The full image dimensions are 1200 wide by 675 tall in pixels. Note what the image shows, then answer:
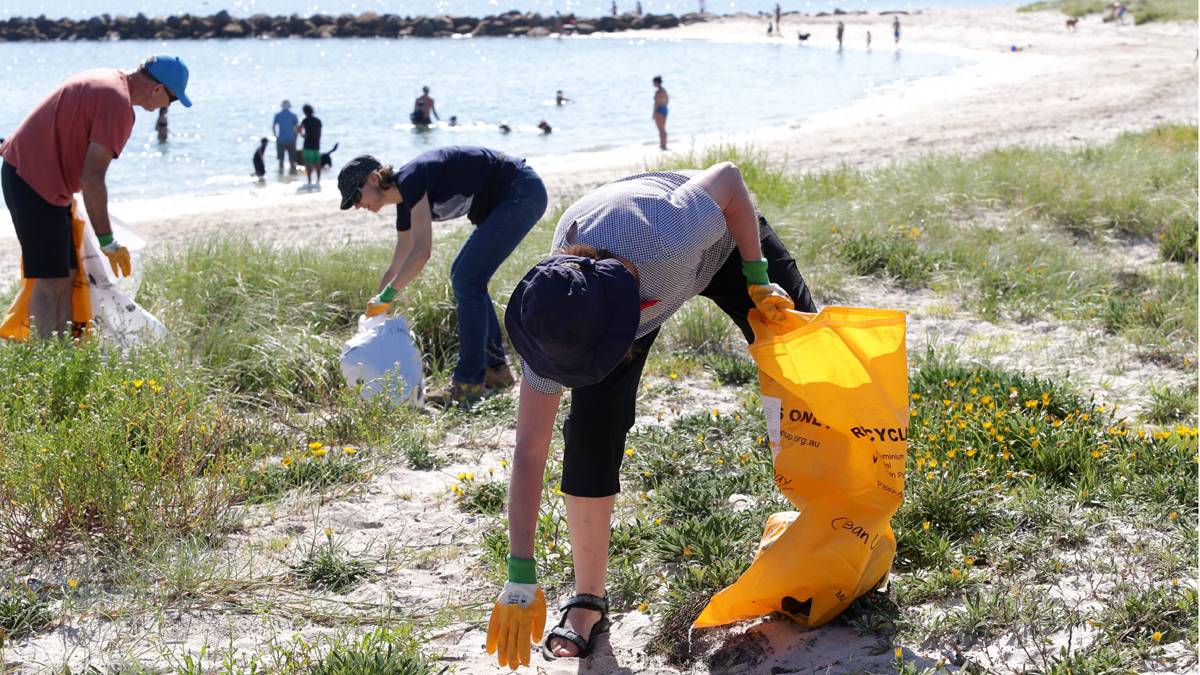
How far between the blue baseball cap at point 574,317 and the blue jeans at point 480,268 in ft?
8.75

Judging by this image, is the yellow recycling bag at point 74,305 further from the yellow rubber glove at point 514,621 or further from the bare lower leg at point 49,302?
the yellow rubber glove at point 514,621

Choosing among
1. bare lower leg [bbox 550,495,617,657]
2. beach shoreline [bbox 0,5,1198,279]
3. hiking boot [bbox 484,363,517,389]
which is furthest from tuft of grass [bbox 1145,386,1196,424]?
beach shoreline [bbox 0,5,1198,279]

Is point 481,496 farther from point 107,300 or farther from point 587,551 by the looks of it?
point 107,300

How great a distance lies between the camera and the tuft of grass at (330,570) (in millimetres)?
3258

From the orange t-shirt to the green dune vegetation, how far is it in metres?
0.85

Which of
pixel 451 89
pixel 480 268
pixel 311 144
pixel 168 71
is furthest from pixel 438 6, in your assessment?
pixel 480 268

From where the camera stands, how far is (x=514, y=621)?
2.55 meters

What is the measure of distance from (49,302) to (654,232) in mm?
3527

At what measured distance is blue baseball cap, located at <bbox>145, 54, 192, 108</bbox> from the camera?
16.2 feet

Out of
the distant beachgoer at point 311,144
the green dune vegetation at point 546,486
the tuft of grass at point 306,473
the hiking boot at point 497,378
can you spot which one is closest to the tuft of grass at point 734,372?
the green dune vegetation at point 546,486

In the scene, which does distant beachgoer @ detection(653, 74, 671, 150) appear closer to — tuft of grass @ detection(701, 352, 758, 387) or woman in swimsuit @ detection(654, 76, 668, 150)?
woman in swimsuit @ detection(654, 76, 668, 150)

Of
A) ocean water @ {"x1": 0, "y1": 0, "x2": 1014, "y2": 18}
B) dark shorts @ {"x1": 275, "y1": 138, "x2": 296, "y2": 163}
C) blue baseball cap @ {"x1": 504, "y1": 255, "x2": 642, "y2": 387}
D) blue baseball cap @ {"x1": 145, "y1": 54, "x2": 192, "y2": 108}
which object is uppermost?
ocean water @ {"x1": 0, "y1": 0, "x2": 1014, "y2": 18}

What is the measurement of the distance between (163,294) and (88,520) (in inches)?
98.8

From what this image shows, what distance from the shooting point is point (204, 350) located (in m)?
5.00
